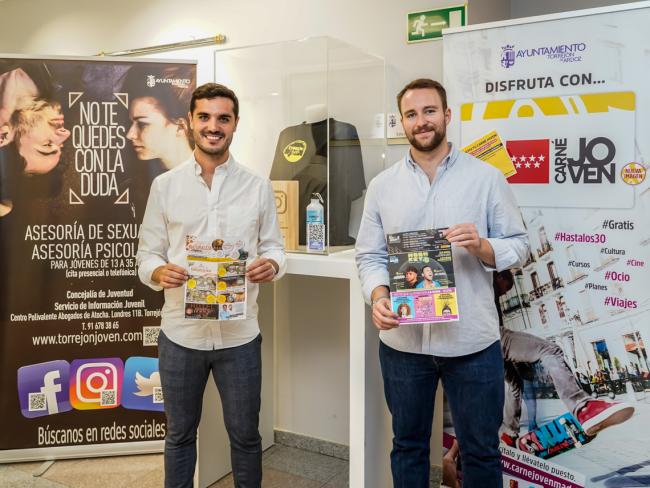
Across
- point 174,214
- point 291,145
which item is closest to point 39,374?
point 174,214

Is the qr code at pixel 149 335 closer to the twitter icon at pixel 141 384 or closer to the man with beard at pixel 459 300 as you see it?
the twitter icon at pixel 141 384

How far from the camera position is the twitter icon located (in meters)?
2.78

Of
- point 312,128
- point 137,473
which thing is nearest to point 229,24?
point 312,128

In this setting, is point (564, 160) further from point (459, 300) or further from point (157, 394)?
point (157, 394)

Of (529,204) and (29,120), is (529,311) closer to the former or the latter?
(529,204)

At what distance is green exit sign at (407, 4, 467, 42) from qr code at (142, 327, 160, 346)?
1903 millimetres

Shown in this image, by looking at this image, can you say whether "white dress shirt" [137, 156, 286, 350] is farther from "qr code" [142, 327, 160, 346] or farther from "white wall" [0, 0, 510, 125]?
"white wall" [0, 0, 510, 125]

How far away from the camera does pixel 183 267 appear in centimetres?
184

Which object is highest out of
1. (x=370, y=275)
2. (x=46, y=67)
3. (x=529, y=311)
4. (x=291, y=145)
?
(x=46, y=67)

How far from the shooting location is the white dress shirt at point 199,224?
187 cm

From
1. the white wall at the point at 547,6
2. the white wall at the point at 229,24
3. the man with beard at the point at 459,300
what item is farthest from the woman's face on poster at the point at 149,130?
the white wall at the point at 547,6

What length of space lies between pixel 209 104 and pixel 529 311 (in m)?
1.37

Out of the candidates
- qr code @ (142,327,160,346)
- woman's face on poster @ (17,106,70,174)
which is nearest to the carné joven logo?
qr code @ (142,327,160,346)

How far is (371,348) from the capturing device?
2.10 meters
